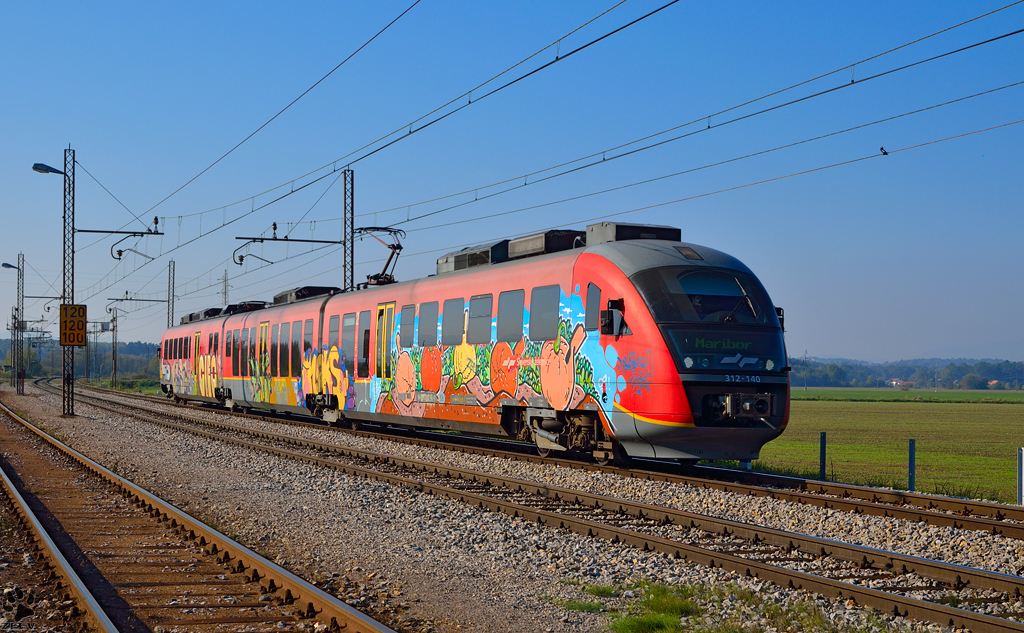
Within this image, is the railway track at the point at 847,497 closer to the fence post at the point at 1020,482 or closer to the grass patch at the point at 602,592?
the fence post at the point at 1020,482

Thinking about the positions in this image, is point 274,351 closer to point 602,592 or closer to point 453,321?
point 453,321

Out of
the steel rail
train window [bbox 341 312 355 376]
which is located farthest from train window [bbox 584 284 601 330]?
train window [bbox 341 312 355 376]

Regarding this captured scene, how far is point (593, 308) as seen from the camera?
1389 centimetres

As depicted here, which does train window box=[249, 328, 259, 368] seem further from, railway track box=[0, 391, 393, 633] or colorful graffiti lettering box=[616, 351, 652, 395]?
colorful graffiti lettering box=[616, 351, 652, 395]

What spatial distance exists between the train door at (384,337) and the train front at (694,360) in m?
8.17

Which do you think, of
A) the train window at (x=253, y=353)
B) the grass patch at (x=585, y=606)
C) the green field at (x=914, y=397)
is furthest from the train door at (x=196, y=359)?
the green field at (x=914, y=397)

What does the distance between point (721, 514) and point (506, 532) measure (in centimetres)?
301

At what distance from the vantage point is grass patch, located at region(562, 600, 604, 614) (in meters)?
6.54

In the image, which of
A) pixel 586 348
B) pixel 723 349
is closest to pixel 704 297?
pixel 723 349

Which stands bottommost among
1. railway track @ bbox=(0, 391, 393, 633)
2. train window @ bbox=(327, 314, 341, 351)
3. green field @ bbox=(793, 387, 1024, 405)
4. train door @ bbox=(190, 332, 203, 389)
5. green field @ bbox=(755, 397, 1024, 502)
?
green field @ bbox=(793, 387, 1024, 405)

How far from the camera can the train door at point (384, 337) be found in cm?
2045

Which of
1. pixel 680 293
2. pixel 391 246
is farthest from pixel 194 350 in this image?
pixel 680 293

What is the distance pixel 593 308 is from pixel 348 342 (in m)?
10.5

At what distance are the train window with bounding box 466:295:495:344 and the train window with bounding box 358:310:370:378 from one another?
518 cm
